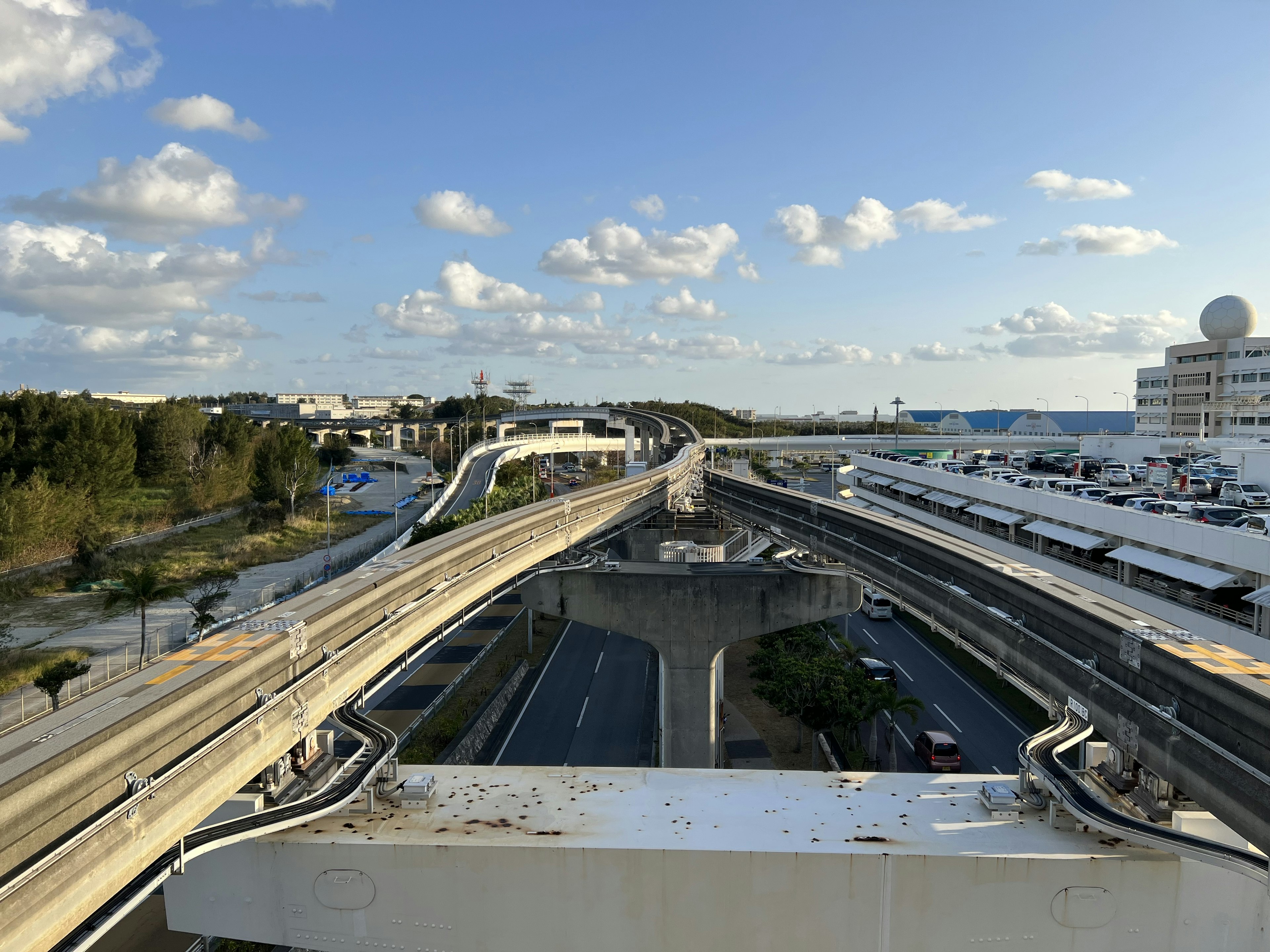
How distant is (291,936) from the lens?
435 inches

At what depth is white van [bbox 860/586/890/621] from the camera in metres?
41.1

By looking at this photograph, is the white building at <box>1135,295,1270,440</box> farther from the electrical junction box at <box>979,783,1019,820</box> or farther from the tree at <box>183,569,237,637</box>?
the tree at <box>183,569,237,637</box>

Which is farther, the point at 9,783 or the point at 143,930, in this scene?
the point at 143,930

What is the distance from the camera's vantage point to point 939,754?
23203mm

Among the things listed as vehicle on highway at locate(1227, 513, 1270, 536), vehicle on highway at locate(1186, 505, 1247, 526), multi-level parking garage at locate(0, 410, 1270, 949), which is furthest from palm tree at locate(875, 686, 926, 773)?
vehicle on highway at locate(1186, 505, 1247, 526)

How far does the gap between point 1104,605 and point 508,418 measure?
11999 cm

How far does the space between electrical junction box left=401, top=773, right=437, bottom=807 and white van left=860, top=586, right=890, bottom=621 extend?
107 ft

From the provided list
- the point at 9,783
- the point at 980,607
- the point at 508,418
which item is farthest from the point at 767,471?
A: the point at 9,783

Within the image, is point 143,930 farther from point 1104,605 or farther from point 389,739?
point 1104,605

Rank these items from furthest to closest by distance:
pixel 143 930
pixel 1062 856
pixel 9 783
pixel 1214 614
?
1. pixel 1214 614
2. pixel 143 930
3. pixel 1062 856
4. pixel 9 783

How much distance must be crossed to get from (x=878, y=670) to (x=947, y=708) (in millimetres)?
2990

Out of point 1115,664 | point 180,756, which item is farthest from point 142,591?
point 1115,664

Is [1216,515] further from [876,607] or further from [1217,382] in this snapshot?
[1217,382]

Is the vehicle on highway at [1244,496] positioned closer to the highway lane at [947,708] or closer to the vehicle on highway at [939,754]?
the highway lane at [947,708]
